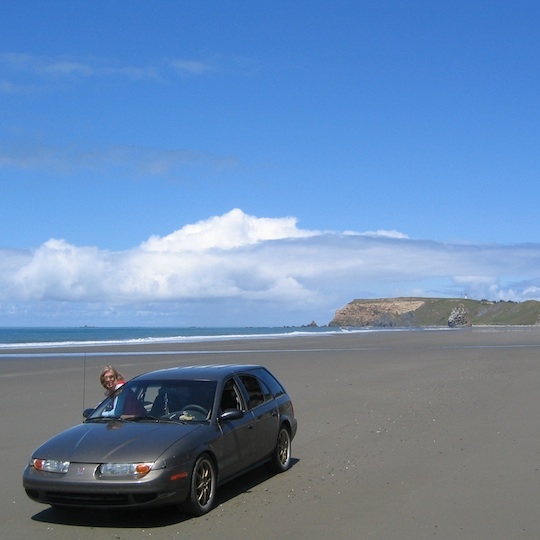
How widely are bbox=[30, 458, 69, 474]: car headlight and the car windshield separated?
3.88 ft

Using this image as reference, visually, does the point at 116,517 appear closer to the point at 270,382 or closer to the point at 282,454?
the point at 282,454

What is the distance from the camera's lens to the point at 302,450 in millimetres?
11266

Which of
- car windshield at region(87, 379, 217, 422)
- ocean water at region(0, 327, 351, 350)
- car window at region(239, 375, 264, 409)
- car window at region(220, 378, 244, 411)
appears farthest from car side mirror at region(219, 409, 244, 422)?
ocean water at region(0, 327, 351, 350)

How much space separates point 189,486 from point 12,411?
30.7 ft

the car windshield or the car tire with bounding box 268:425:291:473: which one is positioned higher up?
the car windshield

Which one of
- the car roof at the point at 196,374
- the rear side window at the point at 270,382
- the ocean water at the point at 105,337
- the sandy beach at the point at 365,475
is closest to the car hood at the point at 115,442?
the sandy beach at the point at 365,475

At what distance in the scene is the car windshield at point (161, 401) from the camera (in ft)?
27.9

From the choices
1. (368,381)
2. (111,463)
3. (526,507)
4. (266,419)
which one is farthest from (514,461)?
(368,381)

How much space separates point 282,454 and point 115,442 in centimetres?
294

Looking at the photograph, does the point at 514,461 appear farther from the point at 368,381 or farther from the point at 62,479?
the point at 368,381

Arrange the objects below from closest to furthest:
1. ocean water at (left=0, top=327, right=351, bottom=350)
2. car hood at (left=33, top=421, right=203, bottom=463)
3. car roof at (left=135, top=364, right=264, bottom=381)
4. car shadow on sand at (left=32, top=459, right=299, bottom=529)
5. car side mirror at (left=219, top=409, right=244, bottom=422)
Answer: car hood at (left=33, top=421, right=203, bottom=463) < car shadow on sand at (left=32, top=459, right=299, bottom=529) < car side mirror at (left=219, top=409, right=244, bottom=422) < car roof at (left=135, top=364, right=264, bottom=381) < ocean water at (left=0, top=327, right=351, bottom=350)

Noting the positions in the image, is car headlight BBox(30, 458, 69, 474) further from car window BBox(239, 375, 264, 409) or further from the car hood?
car window BBox(239, 375, 264, 409)

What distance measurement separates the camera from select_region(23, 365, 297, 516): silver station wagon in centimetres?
715

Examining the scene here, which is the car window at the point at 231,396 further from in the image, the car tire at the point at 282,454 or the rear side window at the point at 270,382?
the car tire at the point at 282,454
